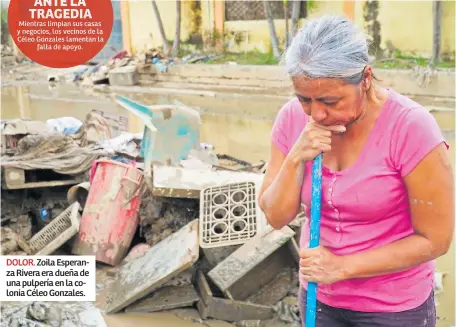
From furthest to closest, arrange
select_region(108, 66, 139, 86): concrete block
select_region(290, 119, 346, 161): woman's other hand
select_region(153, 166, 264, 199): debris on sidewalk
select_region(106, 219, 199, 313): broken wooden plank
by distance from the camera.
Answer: select_region(108, 66, 139, 86): concrete block, select_region(153, 166, 264, 199): debris on sidewalk, select_region(106, 219, 199, 313): broken wooden plank, select_region(290, 119, 346, 161): woman's other hand

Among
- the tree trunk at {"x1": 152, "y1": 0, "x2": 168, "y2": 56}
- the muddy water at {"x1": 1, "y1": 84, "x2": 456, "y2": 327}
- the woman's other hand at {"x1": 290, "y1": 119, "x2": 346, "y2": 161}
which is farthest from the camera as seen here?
the tree trunk at {"x1": 152, "y1": 0, "x2": 168, "y2": 56}

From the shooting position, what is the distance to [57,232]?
4156 mm

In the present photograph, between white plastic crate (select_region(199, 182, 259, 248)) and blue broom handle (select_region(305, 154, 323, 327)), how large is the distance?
1693 mm

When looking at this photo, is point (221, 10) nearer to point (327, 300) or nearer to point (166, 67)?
point (166, 67)

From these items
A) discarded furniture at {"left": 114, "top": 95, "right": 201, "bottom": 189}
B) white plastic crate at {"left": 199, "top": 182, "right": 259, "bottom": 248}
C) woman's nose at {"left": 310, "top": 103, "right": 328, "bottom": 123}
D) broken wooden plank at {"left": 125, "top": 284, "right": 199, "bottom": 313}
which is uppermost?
woman's nose at {"left": 310, "top": 103, "right": 328, "bottom": 123}

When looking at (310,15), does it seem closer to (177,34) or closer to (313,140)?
(177,34)

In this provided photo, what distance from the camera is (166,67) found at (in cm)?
1432

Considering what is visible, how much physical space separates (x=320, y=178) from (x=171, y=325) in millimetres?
2023

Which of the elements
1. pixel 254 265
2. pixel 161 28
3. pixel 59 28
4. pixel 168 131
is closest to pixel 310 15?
pixel 161 28

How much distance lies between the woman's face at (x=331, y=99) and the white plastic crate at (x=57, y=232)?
2.86m

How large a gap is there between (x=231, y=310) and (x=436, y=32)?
31.2ft

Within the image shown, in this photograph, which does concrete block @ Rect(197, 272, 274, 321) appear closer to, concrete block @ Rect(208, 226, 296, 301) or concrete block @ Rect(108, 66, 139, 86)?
concrete block @ Rect(208, 226, 296, 301)

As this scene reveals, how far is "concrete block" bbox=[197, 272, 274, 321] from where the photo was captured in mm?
3186

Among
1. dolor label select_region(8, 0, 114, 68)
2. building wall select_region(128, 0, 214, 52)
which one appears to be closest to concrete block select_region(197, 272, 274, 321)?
dolor label select_region(8, 0, 114, 68)
